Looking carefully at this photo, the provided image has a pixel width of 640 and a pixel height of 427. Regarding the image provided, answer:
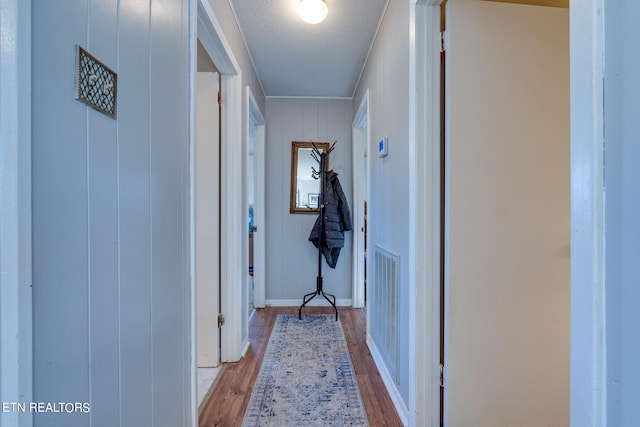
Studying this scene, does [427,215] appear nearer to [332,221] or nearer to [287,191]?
[332,221]

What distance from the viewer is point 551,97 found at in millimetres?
1390

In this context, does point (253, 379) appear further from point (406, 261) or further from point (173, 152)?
point (173, 152)

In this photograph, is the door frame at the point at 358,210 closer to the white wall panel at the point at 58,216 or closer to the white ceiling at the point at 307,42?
the white ceiling at the point at 307,42

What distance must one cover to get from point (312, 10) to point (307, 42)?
0.51m

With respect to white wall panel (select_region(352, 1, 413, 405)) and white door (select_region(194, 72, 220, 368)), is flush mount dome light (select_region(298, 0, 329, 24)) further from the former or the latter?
white door (select_region(194, 72, 220, 368))

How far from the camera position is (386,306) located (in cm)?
206

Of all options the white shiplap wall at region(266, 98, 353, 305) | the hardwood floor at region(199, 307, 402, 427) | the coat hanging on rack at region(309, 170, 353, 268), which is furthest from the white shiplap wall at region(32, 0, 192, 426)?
the white shiplap wall at region(266, 98, 353, 305)

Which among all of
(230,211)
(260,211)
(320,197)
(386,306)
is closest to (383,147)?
(386,306)

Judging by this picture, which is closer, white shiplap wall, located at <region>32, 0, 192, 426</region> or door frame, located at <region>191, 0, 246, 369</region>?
white shiplap wall, located at <region>32, 0, 192, 426</region>

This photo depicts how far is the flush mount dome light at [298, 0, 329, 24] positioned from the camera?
1965 millimetres

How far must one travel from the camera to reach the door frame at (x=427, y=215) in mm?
1440

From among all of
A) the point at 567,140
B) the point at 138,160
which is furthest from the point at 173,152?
the point at 567,140

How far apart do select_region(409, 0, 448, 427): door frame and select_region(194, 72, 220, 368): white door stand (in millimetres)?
1429

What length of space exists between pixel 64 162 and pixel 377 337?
2229mm
